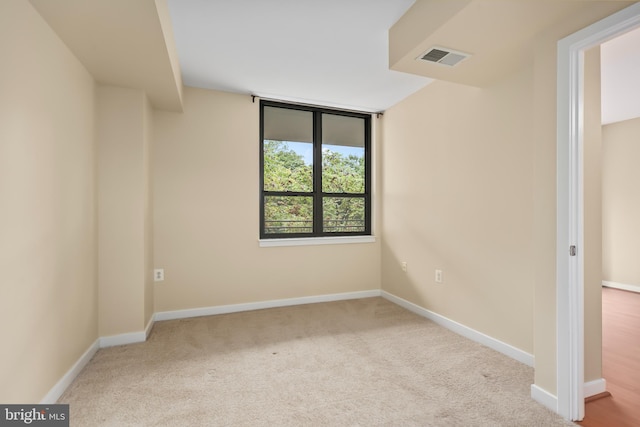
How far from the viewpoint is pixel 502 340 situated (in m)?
2.42

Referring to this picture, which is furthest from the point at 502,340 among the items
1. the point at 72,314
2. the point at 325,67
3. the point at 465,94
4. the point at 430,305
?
the point at 72,314

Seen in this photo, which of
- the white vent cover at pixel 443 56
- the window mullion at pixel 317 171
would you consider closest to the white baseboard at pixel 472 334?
the window mullion at pixel 317 171

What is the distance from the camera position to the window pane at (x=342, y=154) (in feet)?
13.0

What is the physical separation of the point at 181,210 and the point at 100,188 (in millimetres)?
820

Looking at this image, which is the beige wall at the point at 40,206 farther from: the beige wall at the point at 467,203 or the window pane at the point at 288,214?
the beige wall at the point at 467,203

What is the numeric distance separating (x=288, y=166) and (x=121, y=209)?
73.6 inches

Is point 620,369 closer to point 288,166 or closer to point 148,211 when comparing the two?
point 288,166

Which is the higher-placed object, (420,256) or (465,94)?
(465,94)

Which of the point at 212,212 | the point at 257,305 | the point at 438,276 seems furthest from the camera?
the point at 257,305

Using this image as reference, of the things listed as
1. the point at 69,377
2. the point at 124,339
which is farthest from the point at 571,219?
the point at 124,339

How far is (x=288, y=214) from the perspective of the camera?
3.78 metres

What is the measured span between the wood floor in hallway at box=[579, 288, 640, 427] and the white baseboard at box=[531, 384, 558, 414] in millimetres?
128

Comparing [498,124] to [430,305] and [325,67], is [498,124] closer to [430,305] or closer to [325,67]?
[325,67]

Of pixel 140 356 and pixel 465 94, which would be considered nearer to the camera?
pixel 140 356
